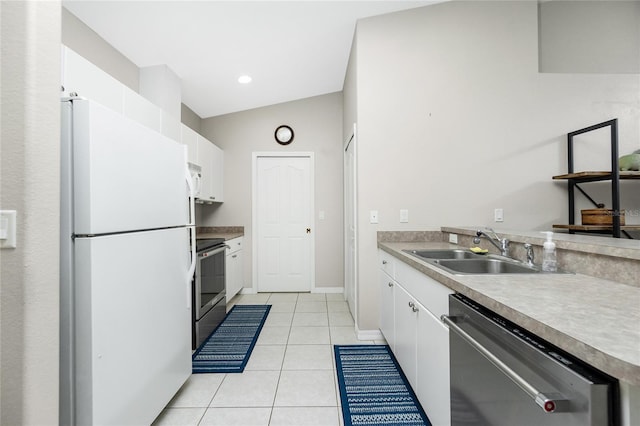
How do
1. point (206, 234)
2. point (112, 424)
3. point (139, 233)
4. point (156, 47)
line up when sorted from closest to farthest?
point (112, 424)
point (139, 233)
point (156, 47)
point (206, 234)

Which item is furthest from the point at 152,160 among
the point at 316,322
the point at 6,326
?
the point at 316,322

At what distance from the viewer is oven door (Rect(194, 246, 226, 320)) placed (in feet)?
8.51

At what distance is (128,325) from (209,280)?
1465 millimetres

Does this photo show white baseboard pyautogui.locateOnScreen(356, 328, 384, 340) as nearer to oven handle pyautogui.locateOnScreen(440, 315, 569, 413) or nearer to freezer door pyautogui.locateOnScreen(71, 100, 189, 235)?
oven handle pyautogui.locateOnScreen(440, 315, 569, 413)

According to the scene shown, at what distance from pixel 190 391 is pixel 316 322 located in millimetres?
1498

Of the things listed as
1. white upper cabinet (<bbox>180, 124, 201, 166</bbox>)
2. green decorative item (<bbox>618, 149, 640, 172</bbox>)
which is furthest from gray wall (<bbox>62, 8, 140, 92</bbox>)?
green decorative item (<bbox>618, 149, 640, 172</bbox>)

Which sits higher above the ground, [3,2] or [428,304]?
[3,2]

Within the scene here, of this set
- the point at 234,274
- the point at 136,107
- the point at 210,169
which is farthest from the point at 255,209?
the point at 136,107

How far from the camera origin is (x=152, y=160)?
1.62m

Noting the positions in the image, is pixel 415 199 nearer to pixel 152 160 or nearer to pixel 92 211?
pixel 152 160

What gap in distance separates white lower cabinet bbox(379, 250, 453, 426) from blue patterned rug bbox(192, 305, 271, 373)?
1.23 metres

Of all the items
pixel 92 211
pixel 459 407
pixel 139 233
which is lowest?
pixel 459 407

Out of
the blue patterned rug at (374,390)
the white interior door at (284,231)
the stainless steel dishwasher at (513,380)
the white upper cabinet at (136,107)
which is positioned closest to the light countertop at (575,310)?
the stainless steel dishwasher at (513,380)

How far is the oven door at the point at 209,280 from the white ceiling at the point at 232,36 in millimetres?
1874
